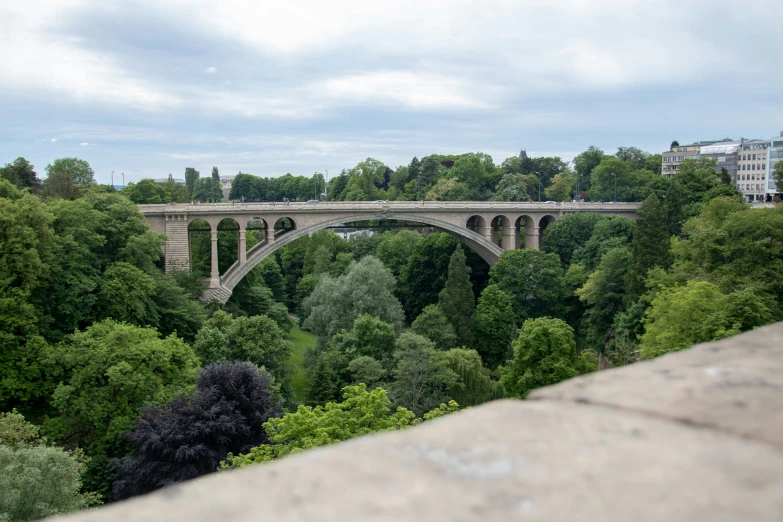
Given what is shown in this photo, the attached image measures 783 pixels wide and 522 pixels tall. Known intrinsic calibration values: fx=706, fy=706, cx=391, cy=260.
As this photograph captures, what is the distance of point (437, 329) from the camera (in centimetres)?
3406

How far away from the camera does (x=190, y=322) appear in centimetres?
2956

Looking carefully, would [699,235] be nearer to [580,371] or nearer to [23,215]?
[580,371]

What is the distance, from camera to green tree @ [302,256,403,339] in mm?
34094

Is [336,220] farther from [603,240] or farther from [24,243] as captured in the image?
[24,243]

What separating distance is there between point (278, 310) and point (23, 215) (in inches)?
642

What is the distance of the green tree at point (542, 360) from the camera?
77.8ft

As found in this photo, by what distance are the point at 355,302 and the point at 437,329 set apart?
13.7 feet

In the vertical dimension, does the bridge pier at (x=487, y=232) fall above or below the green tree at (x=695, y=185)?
below

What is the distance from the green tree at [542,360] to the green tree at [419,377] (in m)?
2.80

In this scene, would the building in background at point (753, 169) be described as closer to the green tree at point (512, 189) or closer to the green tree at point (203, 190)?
the green tree at point (512, 189)

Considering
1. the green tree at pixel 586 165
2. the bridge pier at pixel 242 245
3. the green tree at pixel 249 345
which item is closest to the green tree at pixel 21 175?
the bridge pier at pixel 242 245

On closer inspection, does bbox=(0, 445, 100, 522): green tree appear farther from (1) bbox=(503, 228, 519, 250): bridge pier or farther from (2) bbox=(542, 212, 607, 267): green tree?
(1) bbox=(503, 228, 519, 250): bridge pier

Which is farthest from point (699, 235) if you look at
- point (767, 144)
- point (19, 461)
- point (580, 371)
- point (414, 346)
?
point (767, 144)

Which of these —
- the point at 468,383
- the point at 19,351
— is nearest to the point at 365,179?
the point at 468,383
